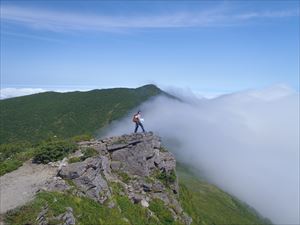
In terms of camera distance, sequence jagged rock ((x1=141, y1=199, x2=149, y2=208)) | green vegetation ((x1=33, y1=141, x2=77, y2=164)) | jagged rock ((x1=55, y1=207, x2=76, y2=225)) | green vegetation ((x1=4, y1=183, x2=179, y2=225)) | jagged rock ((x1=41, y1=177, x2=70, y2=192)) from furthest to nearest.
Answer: jagged rock ((x1=141, y1=199, x2=149, y2=208)) < green vegetation ((x1=33, y1=141, x2=77, y2=164)) < jagged rock ((x1=41, y1=177, x2=70, y2=192)) < jagged rock ((x1=55, y1=207, x2=76, y2=225)) < green vegetation ((x1=4, y1=183, x2=179, y2=225))

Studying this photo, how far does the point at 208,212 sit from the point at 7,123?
100 metres

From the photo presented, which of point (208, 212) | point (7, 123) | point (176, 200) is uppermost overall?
point (176, 200)

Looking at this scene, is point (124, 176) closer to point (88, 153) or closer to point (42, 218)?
point (88, 153)

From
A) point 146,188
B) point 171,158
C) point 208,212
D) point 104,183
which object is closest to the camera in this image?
point 104,183

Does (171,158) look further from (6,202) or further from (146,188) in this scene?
(6,202)

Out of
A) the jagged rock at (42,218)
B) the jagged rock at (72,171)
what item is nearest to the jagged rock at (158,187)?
the jagged rock at (72,171)

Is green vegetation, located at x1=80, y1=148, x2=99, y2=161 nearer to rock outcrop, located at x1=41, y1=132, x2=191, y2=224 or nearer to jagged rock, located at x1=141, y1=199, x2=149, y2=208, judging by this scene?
rock outcrop, located at x1=41, y1=132, x2=191, y2=224

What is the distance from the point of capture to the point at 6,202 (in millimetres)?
33312

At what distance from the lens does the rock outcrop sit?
39.4 m

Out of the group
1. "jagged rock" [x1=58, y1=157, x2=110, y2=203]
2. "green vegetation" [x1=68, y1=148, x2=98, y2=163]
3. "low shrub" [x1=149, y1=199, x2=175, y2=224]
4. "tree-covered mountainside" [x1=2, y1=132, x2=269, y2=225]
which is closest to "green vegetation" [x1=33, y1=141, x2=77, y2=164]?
"tree-covered mountainside" [x1=2, y1=132, x2=269, y2=225]

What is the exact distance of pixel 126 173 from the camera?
47688 millimetres

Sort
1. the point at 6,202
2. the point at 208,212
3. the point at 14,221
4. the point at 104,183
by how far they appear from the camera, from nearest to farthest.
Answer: the point at 14,221, the point at 6,202, the point at 104,183, the point at 208,212

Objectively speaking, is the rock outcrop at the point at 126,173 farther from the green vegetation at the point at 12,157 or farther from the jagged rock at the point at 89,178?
the green vegetation at the point at 12,157

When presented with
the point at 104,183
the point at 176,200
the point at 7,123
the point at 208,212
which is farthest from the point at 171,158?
the point at 7,123
